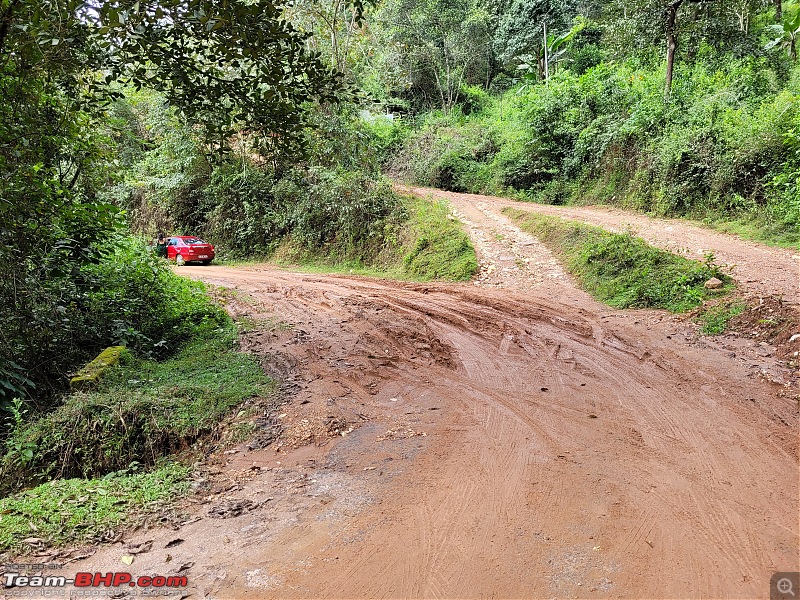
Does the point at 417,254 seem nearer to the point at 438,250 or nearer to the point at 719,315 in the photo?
the point at 438,250

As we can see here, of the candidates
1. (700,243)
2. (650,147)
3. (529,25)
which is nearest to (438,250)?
(700,243)

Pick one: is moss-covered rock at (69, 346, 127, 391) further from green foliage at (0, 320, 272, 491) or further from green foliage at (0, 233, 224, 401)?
green foliage at (0, 233, 224, 401)

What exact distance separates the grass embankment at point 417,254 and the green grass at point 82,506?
923cm

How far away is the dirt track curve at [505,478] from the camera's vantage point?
3.24 metres

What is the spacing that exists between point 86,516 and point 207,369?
3.15 meters

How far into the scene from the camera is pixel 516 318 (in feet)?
29.5

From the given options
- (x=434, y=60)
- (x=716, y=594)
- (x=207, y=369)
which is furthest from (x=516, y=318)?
(x=434, y=60)

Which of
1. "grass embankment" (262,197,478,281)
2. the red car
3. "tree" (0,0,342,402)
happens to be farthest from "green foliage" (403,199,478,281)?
the red car

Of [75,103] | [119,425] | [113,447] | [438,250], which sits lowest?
[113,447]

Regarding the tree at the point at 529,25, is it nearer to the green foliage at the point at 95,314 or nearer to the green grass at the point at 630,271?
the green grass at the point at 630,271

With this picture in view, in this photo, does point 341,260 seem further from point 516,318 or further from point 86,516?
point 86,516

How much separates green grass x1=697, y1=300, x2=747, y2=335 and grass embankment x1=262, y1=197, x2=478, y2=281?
558cm

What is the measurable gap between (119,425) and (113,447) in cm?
24

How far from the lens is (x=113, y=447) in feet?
16.4
